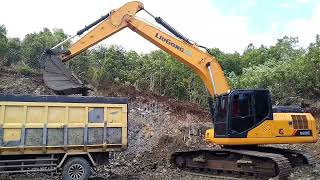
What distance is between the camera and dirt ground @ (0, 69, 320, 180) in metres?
12.4

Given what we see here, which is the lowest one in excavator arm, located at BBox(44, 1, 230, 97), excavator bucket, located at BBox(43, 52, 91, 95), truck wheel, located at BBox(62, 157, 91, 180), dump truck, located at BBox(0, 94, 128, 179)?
truck wheel, located at BBox(62, 157, 91, 180)

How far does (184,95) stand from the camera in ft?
89.4

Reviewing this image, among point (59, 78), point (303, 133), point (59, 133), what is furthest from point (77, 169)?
point (303, 133)

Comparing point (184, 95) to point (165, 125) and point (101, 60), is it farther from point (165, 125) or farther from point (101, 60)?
point (165, 125)

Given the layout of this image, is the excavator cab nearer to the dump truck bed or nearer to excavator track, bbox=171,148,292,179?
excavator track, bbox=171,148,292,179

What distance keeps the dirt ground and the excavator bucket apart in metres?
2.38

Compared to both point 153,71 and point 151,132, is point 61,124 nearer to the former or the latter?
point 151,132

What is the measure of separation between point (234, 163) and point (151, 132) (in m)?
5.89

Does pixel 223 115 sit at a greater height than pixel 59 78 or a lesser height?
lesser

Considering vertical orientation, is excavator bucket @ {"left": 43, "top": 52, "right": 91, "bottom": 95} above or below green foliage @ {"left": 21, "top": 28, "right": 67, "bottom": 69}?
below

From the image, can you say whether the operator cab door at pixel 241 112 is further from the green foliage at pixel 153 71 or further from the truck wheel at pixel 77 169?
the green foliage at pixel 153 71

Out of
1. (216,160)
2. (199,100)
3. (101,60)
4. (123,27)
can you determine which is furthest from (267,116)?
(101,60)

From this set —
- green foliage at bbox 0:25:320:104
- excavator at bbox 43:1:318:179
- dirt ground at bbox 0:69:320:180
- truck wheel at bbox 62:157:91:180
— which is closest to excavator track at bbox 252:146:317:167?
excavator at bbox 43:1:318:179

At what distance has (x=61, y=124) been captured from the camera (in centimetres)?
1057
